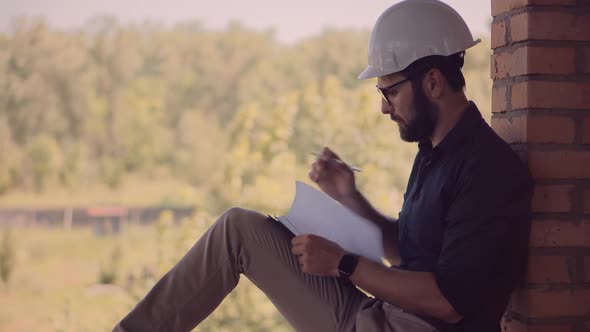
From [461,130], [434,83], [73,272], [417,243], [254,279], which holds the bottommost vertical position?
[73,272]

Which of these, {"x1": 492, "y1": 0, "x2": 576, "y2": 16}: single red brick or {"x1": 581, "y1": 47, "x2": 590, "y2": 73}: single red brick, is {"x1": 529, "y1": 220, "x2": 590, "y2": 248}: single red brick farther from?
{"x1": 492, "y1": 0, "x2": 576, "y2": 16}: single red brick

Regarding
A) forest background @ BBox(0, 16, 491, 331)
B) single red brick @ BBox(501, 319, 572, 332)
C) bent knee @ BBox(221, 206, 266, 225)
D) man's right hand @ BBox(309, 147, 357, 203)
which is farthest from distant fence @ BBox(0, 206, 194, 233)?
single red brick @ BBox(501, 319, 572, 332)

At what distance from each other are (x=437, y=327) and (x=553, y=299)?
13.6 inches

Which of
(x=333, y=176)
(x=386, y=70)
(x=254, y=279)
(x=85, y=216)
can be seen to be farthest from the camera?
(x=85, y=216)

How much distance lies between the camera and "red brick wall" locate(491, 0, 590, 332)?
6.48ft

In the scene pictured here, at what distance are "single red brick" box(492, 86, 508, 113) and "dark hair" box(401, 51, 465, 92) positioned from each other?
0.66 ft

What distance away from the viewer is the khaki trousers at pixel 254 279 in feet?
6.43

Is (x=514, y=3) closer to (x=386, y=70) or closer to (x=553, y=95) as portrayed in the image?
(x=553, y=95)

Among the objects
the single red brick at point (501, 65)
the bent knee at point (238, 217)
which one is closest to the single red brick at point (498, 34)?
the single red brick at point (501, 65)

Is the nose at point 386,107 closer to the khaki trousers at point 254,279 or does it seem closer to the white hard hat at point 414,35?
the white hard hat at point 414,35

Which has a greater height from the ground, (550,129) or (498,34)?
(498,34)

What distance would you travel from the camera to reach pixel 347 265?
72.6 inches

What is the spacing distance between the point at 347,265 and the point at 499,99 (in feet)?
2.03

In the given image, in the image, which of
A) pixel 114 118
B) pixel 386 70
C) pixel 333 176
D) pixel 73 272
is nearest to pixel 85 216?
pixel 73 272
